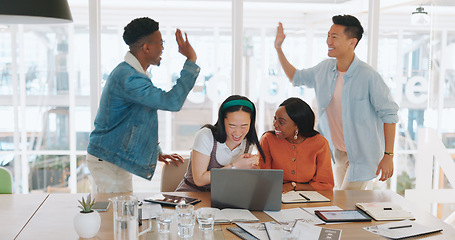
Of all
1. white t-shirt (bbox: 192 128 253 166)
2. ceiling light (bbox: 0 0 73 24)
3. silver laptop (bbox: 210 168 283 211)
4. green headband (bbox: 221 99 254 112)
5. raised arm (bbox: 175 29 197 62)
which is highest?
ceiling light (bbox: 0 0 73 24)

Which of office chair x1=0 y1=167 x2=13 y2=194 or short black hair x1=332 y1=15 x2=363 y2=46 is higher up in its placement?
short black hair x1=332 y1=15 x2=363 y2=46

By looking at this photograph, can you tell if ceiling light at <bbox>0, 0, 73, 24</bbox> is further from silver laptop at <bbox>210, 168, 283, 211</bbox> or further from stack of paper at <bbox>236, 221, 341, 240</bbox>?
stack of paper at <bbox>236, 221, 341, 240</bbox>

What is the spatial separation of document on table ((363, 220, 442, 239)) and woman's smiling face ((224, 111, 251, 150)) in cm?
82

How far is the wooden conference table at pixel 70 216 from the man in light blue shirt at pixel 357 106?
45 cm

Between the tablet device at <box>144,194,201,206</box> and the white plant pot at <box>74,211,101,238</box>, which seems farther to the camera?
the tablet device at <box>144,194,201,206</box>

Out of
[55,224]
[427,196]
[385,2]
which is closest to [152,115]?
[55,224]

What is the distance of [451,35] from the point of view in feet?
13.4

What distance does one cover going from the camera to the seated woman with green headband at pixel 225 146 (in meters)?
2.57

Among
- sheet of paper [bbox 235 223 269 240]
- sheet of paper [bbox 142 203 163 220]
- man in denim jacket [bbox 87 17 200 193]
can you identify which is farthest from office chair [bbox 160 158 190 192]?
sheet of paper [bbox 235 223 269 240]

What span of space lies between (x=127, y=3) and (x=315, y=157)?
5.76 feet

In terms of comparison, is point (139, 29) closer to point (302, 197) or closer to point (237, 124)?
point (237, 124)

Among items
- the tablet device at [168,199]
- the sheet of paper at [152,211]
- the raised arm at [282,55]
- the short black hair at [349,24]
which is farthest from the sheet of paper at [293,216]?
the raised arm at [282,55]

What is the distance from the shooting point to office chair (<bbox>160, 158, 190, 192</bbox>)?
284 centimetres

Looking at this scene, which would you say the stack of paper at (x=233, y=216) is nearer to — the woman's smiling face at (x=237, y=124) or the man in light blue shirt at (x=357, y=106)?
the woman's smiling face at (x=237, y=124)
